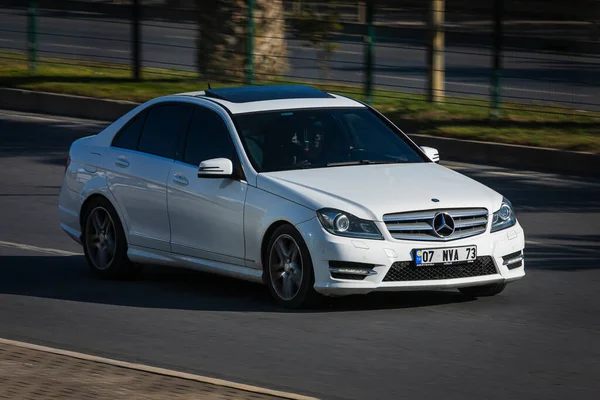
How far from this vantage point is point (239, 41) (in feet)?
79.6

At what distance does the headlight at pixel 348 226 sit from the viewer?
30.2 ft

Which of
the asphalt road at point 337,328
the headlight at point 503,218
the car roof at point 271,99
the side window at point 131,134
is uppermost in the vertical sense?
the car roof at point 271,99

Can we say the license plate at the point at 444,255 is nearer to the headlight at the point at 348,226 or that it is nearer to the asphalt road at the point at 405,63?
the headlight at the point at 348,226

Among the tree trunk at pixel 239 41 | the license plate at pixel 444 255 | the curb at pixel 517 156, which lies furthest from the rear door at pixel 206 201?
the tree trunk at pixel 239 41

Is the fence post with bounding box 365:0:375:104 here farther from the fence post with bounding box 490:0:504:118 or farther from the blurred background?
the fence post with bounding box 490:0:504:118

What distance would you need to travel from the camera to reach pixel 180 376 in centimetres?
734

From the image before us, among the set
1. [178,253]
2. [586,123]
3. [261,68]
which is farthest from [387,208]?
[261,68]

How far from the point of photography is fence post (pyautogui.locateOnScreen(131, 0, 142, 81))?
80.8 ft

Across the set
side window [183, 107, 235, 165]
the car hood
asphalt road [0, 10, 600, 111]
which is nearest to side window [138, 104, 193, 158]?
side window [183, 107, 235, 165]

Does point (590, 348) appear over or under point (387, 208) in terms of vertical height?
under

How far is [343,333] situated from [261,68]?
51.4 ft

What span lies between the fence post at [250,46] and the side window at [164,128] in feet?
42.3

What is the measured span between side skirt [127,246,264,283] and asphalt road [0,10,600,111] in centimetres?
1127

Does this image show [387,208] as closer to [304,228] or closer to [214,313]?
[304,228]
